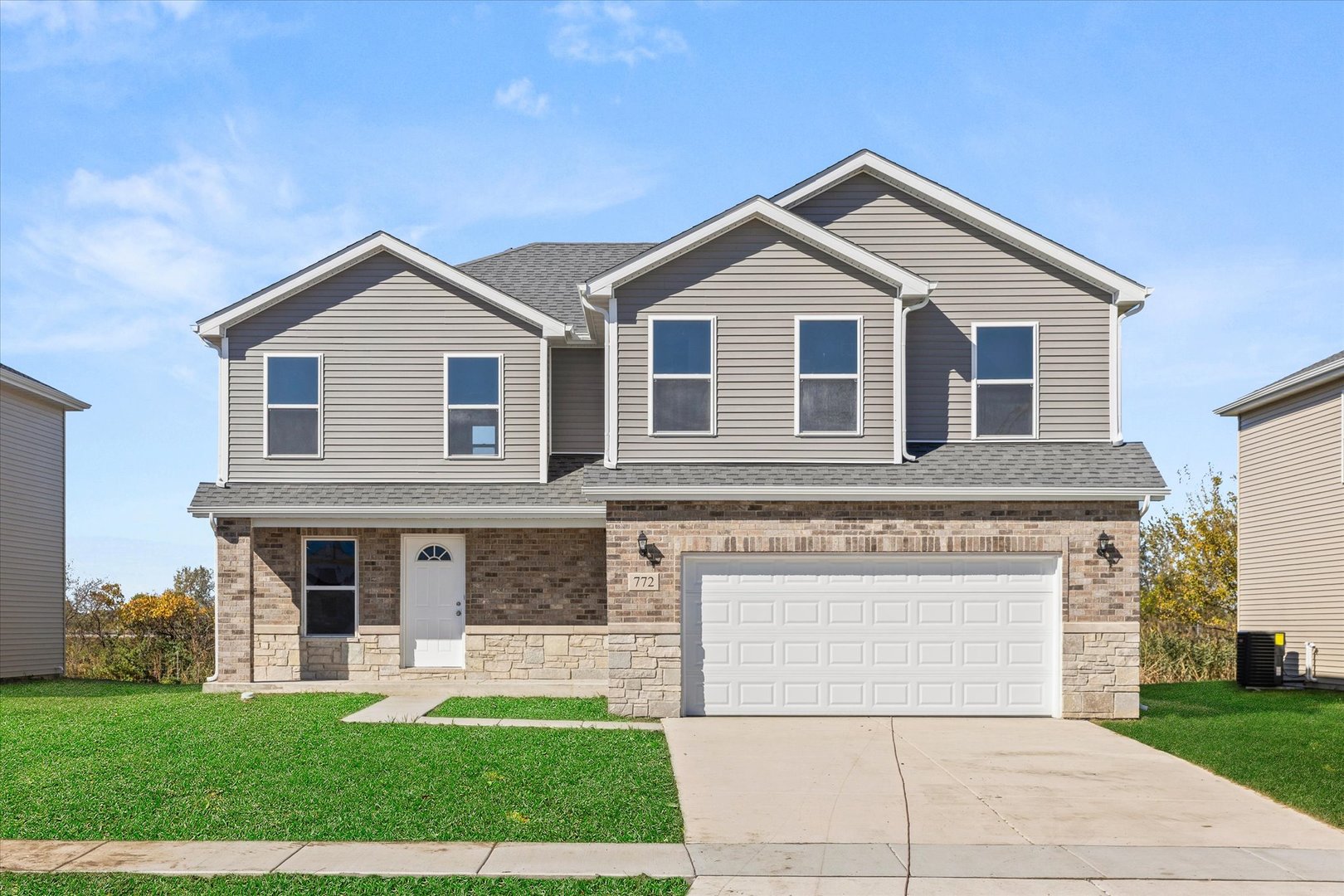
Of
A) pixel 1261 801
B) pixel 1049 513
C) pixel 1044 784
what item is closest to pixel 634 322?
pixel 1049 513

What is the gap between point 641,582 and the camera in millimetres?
15352

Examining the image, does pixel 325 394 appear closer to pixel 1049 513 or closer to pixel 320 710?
pixel 320 710

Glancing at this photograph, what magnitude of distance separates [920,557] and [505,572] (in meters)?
6.34

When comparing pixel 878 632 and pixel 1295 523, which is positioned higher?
pixel 1295 523

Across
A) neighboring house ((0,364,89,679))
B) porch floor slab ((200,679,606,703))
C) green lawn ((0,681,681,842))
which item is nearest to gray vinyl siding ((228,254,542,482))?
porch floor slab ((200,679,606,703))

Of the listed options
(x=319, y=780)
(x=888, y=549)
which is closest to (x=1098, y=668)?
(x=888, y=549)

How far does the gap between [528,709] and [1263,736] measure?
9209mm

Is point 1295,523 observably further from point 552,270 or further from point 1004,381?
point 552,270

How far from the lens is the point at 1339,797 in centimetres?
1090

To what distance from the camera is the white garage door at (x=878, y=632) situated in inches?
614

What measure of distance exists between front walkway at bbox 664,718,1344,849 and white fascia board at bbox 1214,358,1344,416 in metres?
9.26

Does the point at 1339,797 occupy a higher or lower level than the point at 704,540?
lower

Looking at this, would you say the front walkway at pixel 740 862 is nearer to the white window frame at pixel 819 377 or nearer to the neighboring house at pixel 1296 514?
the white window frame at pixel 819 377

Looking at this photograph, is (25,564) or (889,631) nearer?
(889,631)
